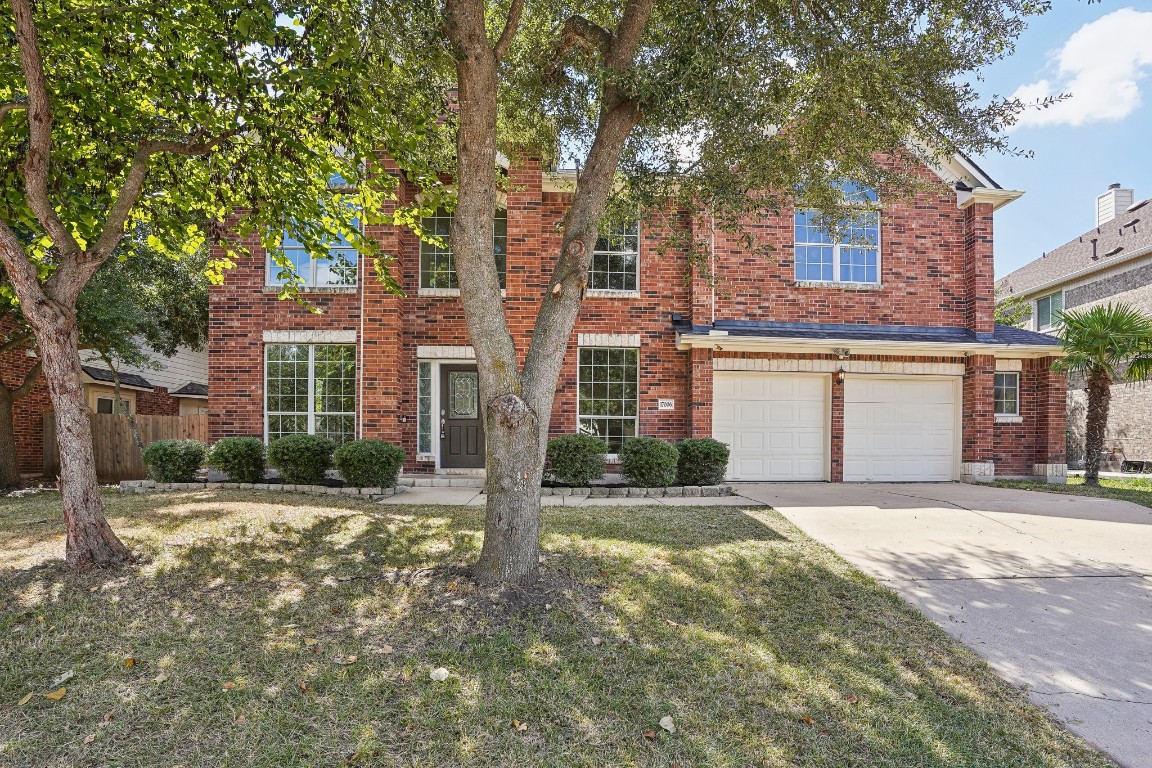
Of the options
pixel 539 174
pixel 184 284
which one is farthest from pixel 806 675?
pixel 184 284

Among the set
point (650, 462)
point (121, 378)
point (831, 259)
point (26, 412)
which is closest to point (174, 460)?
point (26, 412)

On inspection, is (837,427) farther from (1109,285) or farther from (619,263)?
(1109,285)

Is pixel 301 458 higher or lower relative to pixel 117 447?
higher

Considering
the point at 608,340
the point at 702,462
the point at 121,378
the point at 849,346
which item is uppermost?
the point at 608,340

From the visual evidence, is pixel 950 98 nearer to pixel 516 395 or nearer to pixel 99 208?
pixel 516 395

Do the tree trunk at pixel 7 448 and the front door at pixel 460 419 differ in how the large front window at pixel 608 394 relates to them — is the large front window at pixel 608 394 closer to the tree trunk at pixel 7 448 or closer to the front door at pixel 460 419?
the front door at pixel 460 419

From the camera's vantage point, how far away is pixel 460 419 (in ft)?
37.5

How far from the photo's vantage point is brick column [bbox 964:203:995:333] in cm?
1166

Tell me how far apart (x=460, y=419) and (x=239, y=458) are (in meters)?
3.99

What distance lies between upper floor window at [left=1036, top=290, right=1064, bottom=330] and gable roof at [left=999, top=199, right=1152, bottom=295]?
0.60 meters

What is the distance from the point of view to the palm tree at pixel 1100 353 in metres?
10.9

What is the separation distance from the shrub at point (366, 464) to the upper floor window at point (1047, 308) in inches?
928

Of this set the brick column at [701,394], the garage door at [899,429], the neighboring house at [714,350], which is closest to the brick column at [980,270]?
the neighboring house at [714,350]

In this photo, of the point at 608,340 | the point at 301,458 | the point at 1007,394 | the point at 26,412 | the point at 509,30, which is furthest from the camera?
the point at 26,412
